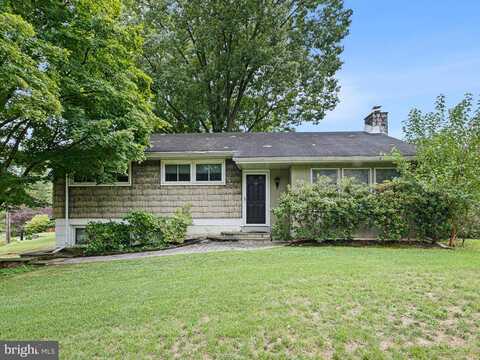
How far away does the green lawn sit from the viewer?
3061 mm

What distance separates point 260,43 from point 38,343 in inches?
766

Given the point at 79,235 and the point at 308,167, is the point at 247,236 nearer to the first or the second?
the point at 308,167

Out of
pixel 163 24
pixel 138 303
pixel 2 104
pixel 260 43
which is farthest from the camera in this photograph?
pixel 163 24

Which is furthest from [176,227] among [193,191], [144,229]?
[193,191]

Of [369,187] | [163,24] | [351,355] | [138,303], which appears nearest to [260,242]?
Result: [369,187]

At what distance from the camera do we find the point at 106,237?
9.63 meters

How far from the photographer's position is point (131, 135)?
8.60 meters

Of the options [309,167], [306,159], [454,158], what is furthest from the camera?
[309,167]

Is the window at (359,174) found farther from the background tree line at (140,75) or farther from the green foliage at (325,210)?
the background tree line at (140,75)

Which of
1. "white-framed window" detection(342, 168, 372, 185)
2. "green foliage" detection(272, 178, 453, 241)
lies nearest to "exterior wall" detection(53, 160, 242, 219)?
"green foliage" detection(272, 178, 453, 241)

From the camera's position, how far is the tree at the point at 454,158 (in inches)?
329

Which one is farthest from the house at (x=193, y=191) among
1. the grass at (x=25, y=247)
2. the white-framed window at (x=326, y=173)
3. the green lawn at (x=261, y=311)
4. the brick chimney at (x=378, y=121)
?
the green lawn at (x=261, y=311)

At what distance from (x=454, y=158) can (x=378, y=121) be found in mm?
5626

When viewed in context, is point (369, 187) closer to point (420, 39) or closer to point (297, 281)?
point (297, 281)
